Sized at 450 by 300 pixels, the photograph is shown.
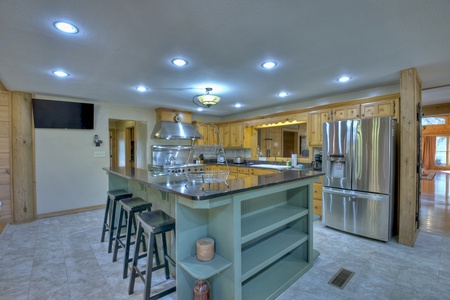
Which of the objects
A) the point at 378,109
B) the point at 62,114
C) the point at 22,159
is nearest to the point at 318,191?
the point at 378,109

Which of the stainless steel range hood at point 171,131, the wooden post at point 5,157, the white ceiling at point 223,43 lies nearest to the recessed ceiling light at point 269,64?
the white ceiling at point 223,43

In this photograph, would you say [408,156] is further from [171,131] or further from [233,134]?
[171,131]

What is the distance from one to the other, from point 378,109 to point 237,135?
3.44 metres

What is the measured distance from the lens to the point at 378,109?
3.54m

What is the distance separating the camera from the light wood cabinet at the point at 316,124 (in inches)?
167

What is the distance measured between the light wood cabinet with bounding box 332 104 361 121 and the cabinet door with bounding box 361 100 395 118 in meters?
0.08

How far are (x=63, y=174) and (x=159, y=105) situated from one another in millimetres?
2452

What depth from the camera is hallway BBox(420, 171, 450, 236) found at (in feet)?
11.6

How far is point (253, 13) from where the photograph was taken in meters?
1.65

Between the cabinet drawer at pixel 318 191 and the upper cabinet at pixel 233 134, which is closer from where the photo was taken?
the cabinet drawer at pixel 318 191

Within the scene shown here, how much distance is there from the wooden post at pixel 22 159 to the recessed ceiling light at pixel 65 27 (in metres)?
3.14

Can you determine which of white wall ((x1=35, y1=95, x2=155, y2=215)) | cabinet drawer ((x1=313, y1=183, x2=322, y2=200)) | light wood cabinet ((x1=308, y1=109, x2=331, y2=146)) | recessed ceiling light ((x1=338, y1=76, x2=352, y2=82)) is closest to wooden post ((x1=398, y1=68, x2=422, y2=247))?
recessed ceiling light ((x1=338, y1=76, x2=352, y2=82))

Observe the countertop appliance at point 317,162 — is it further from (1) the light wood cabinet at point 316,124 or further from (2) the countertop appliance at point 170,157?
(2) the countertop appliance at point 170,157

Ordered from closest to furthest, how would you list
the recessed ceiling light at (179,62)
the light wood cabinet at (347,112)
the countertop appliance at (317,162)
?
the recessed ceiling light at (179,62) < the light wood cabinet at (347,112) < the countertop appliance at (317,162)
